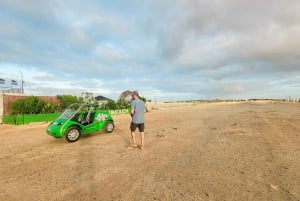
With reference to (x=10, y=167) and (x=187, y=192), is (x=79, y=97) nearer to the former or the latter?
(x=10, y=167)

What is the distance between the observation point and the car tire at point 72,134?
986cm

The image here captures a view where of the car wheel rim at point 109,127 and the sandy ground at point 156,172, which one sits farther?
the car wheel rim at point 109,127

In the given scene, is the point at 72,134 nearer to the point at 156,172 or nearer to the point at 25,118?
the point at 156,172

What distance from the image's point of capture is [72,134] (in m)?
10.0

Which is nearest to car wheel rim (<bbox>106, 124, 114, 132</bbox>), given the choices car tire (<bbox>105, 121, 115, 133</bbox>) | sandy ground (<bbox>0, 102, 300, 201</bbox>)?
car tire (<bbox>105, 121, 115, 133</bbox>)

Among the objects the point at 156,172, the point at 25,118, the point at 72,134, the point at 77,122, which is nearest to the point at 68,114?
the point at 77,122

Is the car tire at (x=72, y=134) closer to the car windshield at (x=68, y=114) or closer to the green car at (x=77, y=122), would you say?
the green car at (x=77, y=122)

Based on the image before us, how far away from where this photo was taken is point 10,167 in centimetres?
661

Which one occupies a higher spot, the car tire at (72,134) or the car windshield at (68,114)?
the car windshield at (68,114)

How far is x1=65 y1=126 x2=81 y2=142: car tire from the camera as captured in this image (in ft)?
32.3

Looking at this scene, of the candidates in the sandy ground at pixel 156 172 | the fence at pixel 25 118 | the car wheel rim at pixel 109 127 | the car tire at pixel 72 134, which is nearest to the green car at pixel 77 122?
the car tire at pixel 72 134

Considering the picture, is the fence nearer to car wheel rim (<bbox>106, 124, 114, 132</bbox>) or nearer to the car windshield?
car wheel rim (<bbox>106, 124, 114, 132</bbox>)

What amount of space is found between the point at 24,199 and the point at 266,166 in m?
5.56

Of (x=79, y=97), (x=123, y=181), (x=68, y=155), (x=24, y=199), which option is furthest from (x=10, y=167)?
(x=79, y=97)
